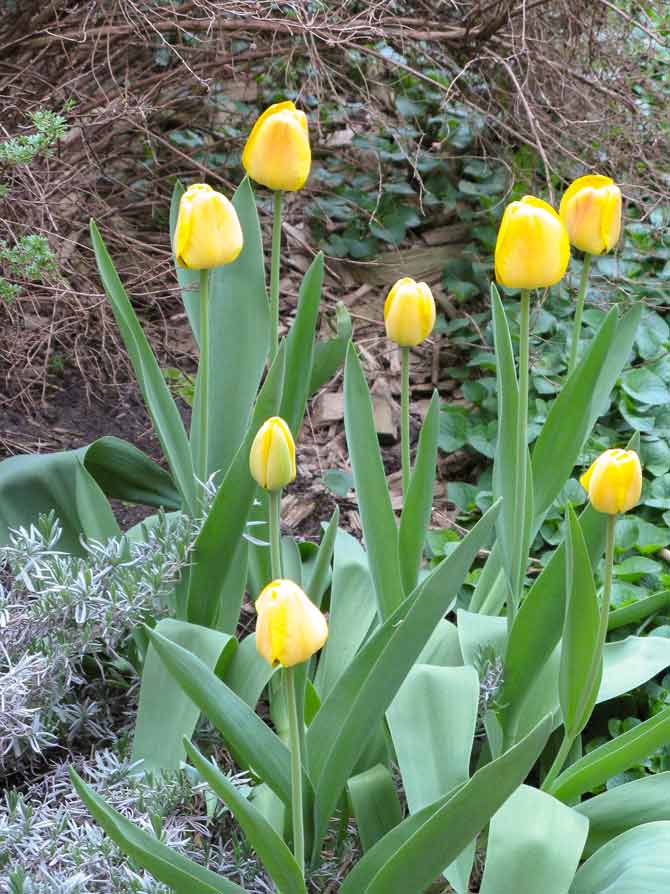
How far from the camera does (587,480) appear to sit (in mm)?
1064

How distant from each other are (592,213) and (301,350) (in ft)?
1.48

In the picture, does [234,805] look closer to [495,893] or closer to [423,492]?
[495,893]

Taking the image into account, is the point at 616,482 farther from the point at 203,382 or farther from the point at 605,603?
the point at 203,382

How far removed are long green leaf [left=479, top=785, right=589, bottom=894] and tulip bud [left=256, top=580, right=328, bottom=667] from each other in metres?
0.40

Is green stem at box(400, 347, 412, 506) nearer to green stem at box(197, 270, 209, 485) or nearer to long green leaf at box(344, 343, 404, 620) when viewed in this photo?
long green leaf at box(344, 343, 404, 620)

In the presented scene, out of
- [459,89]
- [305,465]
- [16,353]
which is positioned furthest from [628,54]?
[16,353]

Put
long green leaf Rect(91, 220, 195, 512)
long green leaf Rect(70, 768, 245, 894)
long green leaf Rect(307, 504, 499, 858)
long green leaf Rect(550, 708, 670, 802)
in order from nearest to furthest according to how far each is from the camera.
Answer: long green leaf Rect(70, 768, 245, 894) < long green leaf Rect(307, 504, 499, 858) < long green leaf Rect(550, 708, 670, 802) < long green leaf Rect(91, 220, 195, 512)

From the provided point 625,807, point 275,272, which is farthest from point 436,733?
point 275,272

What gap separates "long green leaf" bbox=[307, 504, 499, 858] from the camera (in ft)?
3.51

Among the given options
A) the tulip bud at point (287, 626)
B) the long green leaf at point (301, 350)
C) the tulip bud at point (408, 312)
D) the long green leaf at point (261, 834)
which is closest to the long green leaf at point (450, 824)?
the long green leaf at point (261, 834)

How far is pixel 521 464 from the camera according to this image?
1.31 meters

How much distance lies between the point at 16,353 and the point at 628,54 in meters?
1.65

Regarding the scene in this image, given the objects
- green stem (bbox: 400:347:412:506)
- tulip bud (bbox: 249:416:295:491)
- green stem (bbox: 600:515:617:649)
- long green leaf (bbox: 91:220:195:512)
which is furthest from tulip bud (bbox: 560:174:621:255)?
long green leaf (bbox: 91:220:195:512)

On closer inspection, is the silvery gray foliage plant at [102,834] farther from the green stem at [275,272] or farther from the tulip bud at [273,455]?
the green stem at [275,272]
